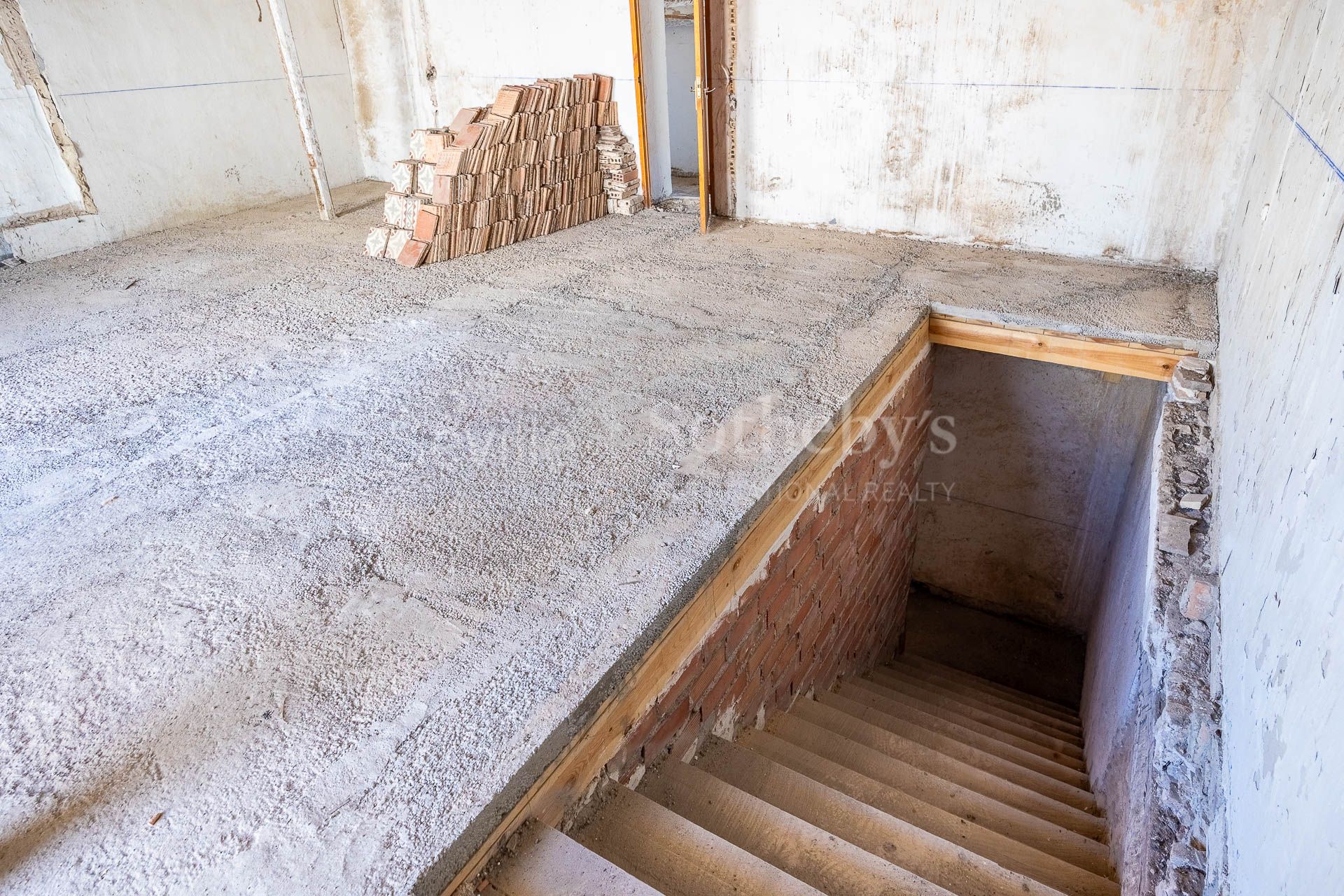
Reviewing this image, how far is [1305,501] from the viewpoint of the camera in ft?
5.03

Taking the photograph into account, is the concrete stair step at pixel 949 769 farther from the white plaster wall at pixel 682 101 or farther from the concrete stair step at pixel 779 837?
the white plaster wall at pixel 682 101

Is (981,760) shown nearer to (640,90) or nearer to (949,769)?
(949,769)

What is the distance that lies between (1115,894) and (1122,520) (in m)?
3.10

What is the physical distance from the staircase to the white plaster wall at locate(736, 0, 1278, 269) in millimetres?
3126

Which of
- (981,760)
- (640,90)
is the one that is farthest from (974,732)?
(640,90)

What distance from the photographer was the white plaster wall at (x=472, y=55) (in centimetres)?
593

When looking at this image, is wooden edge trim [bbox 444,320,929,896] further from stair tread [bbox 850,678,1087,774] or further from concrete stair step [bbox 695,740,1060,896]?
stair tread [bbox 850,678,1087,774]

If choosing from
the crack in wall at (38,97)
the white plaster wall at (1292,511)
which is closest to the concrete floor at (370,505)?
the crack in wall at (38,97)

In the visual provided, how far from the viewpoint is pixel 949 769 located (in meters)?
3.06

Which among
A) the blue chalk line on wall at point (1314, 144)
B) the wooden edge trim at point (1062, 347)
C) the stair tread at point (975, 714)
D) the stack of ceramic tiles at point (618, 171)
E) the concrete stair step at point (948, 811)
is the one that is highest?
the blue chalk line on wall at point (1314, 144)

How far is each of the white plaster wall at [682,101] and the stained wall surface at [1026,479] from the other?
14.7ft

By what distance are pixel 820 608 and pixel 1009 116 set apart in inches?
127

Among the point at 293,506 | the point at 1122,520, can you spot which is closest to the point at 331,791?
the point at 293,506

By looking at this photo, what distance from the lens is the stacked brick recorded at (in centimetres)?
510
